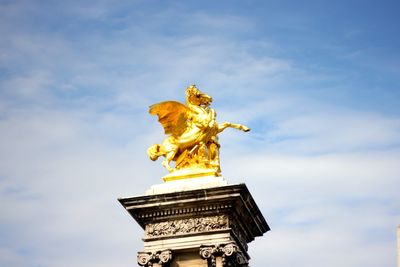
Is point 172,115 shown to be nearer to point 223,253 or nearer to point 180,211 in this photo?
point 180,211

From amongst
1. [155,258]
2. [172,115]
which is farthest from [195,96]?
[155,258]

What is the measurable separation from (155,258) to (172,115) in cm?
441

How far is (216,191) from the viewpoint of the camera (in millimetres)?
28250

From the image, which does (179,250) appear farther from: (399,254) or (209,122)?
(399,254)

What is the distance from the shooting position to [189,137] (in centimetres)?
2983

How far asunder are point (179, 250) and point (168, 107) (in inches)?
169

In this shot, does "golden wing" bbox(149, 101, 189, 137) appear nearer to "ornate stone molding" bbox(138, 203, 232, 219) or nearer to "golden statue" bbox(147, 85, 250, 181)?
"golden statue" bbox(147, 85, 250, 181)

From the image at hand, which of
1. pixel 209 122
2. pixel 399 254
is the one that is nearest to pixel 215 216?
pixel 209 122

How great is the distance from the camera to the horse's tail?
30.0 metres

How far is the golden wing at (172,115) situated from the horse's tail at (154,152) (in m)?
0.58

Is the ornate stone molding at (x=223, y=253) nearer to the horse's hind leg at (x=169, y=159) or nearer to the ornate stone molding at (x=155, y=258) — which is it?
the ornate stone molding at (x=155, y=258)

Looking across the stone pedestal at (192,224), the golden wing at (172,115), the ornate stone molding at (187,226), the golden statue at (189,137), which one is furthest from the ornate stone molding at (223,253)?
the golden wing at (172,115)

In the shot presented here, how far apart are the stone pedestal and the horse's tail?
1.41m

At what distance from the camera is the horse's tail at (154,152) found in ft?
98.6
